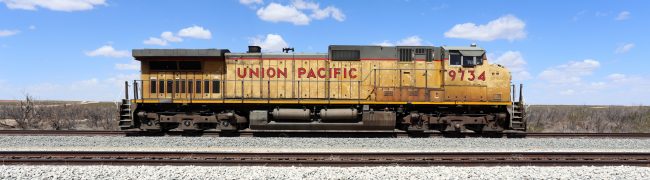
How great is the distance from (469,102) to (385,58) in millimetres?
2602

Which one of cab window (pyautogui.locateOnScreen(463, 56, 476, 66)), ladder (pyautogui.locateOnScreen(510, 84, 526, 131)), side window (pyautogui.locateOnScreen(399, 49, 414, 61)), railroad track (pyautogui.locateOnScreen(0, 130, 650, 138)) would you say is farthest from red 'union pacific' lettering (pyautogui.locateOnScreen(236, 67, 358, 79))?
ladder (pyautogui.locateOnScreen(510, 84, 526, 131))

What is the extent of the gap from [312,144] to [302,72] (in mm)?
2961

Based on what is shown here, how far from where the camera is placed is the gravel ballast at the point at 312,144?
10.3 metres

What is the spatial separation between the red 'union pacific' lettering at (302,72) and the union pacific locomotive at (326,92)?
0.09ft

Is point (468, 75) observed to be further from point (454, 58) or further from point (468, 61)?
point (454, 58)

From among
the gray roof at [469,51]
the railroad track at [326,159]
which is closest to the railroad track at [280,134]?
the gray roof at [469,51]

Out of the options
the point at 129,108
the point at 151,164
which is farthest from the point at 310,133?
the point at 151,164

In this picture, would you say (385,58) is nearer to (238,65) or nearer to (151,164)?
(238,65)

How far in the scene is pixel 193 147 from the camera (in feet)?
34.7

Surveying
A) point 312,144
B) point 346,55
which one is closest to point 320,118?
point 346,55

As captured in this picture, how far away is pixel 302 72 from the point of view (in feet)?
44.0

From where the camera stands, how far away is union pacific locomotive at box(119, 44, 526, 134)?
1302cm

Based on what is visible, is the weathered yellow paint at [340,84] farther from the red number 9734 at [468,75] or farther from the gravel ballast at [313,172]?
the gravel ballast at [313,172]

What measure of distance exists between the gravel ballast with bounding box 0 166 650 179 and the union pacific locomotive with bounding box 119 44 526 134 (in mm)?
5533
